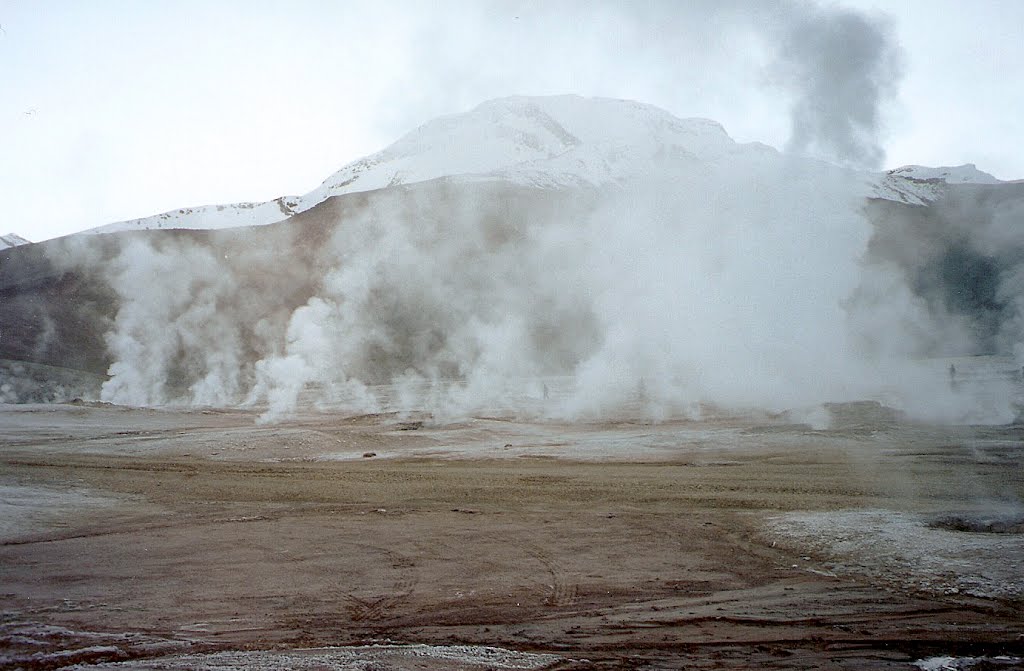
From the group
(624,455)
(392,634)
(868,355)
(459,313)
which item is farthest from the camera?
(459,313)

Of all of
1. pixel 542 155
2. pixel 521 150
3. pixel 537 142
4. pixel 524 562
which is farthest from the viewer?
pixel 537 142

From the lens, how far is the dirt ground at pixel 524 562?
5559 mm

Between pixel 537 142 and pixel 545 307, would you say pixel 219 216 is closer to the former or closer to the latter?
pixel 545 307

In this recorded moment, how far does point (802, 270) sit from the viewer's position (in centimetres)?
3047

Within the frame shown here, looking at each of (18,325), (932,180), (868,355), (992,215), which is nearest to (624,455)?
(868,355)

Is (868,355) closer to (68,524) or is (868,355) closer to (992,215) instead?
(68,524)

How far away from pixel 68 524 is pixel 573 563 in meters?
7.71

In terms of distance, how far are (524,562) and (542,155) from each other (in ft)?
387

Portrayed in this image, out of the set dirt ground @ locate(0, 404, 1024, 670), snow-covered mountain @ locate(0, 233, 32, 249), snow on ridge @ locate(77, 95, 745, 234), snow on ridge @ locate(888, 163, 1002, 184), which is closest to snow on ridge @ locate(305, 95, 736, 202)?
snow on ridge @ locate(77, 95, 745, 234)

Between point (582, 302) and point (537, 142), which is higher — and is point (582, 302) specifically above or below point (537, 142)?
below

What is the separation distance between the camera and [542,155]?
120500mm

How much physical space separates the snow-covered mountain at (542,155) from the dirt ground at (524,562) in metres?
42.9

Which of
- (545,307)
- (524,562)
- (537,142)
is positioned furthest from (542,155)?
(524,562)

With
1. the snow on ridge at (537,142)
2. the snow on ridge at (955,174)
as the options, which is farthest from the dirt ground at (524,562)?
the snow on ridge at (955,174)
